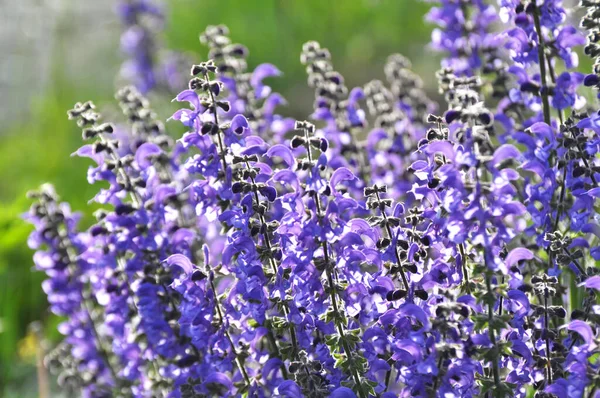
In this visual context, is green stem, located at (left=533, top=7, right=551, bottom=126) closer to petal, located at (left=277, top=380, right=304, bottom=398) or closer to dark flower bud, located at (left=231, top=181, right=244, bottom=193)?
dark flower bud, located at (left=231, top=181, right=244, bottom=193)

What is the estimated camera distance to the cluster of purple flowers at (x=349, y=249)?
265 cm

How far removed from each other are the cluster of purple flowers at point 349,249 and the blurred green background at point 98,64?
282 cm

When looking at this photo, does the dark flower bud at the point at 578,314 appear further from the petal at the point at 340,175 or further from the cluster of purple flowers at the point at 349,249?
the petal at the point at 340,175

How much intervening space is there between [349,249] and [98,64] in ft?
38.4

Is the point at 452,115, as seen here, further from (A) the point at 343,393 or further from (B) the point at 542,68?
(B) the point at 542,68

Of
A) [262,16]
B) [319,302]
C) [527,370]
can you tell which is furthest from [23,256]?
[262,16]

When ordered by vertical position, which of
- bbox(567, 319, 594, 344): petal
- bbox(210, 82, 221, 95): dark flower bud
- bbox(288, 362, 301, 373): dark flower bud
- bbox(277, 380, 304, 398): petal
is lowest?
bbox(567, 319, 594, 344): petal

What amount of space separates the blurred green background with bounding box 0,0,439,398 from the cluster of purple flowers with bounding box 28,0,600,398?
2.82 metres

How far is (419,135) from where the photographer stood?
4691 millimetres

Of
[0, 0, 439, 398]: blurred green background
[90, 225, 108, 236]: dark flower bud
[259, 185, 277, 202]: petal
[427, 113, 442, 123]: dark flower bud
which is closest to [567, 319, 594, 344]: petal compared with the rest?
[427, 113, 442, 123]: dark flower bud

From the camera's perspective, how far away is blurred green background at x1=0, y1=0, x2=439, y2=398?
7.04m

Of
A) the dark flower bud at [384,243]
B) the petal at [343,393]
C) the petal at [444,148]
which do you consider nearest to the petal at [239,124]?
the dark flower bud at [384,243]

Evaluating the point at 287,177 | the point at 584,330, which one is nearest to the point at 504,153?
the point at 584,330

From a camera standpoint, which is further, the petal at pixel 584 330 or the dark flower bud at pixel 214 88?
the dark flower bud at pixel 214 88
